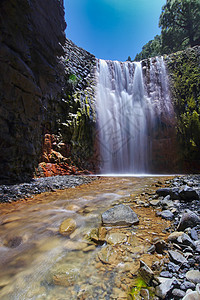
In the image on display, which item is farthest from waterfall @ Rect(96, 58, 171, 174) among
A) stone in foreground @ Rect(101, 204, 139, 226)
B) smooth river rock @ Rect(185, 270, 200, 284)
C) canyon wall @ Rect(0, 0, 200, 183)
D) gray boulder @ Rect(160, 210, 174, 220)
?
smooth river rock @ Rect(185, 270, 200, 284)

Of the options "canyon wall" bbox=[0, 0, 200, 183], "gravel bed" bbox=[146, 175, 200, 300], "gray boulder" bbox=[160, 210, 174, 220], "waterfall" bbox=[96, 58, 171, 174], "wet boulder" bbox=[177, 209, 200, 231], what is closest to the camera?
"gravel bed" bbox=[146, 175, 200, 300]

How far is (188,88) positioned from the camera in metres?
16.1

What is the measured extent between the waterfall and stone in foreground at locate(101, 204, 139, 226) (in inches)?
479

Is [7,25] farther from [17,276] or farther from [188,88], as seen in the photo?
[188,88]

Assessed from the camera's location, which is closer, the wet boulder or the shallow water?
the shallow water

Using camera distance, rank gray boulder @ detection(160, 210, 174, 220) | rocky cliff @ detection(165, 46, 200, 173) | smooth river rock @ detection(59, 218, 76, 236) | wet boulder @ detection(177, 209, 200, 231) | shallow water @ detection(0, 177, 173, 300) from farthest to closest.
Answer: rocky cliff @ detection(165, 46, 200, 173) → gray boulder @ detection(160, 210, 174, 220) → smooth river rock @ detection(59, 218, 76, 236) → wet boulder @ detection(177, 209, 200, 231) → shallow water @ detection(0, 177, 173, 300)

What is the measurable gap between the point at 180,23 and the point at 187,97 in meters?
17.6

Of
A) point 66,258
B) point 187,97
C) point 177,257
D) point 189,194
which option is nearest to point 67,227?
point 66,258

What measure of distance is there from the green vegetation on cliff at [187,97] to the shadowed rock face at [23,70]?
46.1 ft

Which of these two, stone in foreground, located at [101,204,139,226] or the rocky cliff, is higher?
the rocky cliff

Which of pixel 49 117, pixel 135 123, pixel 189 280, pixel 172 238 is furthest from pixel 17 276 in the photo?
pixel 135 123

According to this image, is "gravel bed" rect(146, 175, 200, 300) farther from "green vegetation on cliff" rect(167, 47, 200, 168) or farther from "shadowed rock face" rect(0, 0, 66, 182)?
"green vegetation on cliff" rect(167, 47, 200, 168)

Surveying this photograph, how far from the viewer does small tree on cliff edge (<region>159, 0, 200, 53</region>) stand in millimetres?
22016

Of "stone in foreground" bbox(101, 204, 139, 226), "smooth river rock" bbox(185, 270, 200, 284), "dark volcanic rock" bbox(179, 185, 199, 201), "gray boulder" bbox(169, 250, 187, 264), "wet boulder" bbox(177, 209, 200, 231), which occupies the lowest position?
"stone in foreground" bbox(101, 204, 139, 226)
